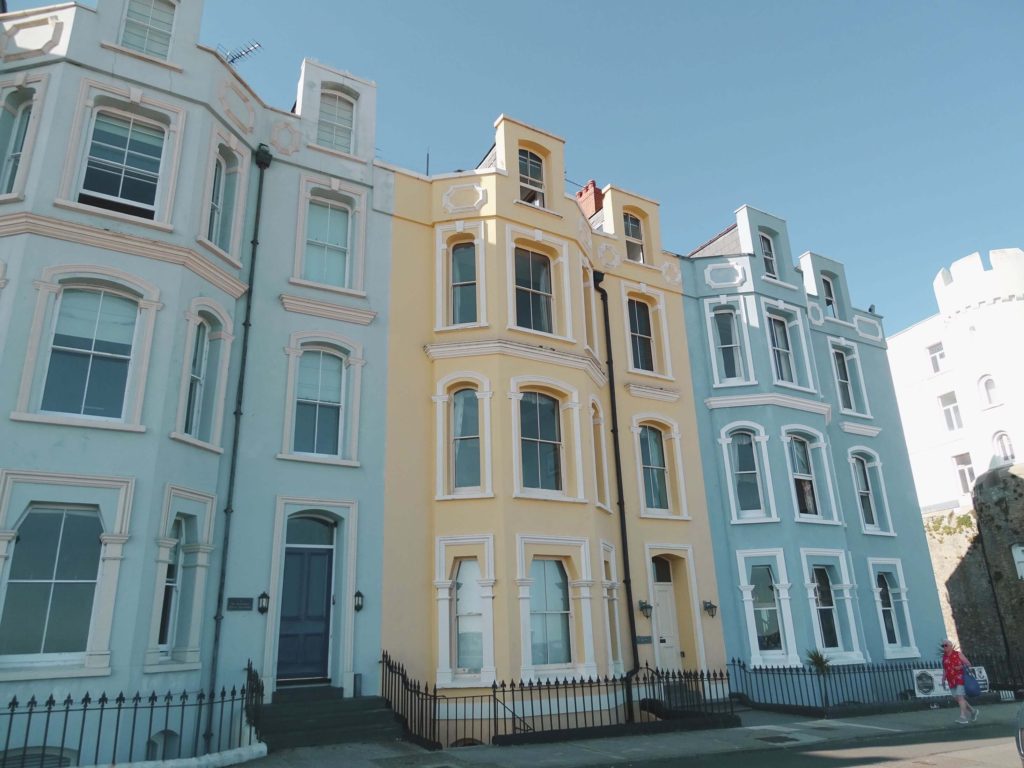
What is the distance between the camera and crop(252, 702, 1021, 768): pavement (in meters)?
10.0

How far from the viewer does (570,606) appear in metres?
14.5

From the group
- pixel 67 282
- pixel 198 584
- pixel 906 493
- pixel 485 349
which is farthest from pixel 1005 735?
pixel 67 282

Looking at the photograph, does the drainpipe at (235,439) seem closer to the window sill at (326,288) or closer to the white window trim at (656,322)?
the window sill at (326,288)

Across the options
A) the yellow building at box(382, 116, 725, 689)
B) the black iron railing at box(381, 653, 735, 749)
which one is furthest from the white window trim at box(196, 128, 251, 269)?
the black iron railing at box(381, 653, 735, 749)

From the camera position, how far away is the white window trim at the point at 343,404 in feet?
44.2

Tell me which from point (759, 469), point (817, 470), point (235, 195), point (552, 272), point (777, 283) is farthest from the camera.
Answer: point (777, 283)

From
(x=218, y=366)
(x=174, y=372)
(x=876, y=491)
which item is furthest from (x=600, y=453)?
(x=876, y=491)

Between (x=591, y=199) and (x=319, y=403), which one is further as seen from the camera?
(x=591, y=199)

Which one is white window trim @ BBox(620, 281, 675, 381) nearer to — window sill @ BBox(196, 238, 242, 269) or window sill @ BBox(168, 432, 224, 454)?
window sill @ BBox(196, 238, 242, 269)

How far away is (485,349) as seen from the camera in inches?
598

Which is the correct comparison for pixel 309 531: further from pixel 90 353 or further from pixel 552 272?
pixel 552 272

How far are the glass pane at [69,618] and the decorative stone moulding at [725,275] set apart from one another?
16.5m

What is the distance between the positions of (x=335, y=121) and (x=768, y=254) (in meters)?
12.8

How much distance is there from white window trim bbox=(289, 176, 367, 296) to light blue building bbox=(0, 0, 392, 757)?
2.1 inches
